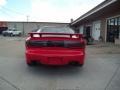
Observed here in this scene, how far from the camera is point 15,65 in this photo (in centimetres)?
678

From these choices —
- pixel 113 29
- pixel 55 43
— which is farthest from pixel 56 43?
pixel 113 29

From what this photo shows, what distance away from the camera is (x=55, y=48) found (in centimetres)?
568

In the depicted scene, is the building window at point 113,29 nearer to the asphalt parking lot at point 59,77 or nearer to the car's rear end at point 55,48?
the asphalt parking lot at point 59,77

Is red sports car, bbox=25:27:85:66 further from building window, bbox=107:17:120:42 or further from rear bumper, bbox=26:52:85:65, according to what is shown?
building window, bbox=107:17:120:42

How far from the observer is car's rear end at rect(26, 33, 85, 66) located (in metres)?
5.57

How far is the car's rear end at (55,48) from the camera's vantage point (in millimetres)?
5566

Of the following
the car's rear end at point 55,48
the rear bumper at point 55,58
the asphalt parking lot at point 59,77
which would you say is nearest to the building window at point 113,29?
the asphalt parking lot at point 59,77

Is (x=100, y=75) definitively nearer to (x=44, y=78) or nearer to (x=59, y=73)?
(x=59, y=73)

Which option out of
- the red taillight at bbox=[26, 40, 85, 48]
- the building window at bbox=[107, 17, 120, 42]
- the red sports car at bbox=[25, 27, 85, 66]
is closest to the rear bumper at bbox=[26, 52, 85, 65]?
the red sports car at bbox=[25, 27, 85, 66]

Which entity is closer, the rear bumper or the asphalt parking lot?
the asphalt parking lot

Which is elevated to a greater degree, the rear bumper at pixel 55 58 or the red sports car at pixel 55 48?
the red sports car at pixel 55 48

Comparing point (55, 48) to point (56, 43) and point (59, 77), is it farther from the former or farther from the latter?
point (59, 77)

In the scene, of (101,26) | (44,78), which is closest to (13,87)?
(44,78)

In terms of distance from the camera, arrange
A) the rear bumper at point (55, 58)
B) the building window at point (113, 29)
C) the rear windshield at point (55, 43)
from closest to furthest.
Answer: the rear bumper at point (55, 58) → the rear windshield at point (55, 43) → the building window at point (113, 29)
